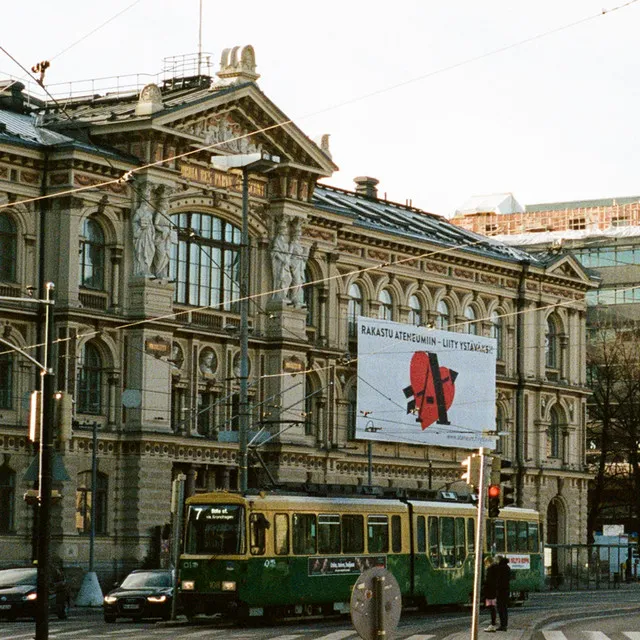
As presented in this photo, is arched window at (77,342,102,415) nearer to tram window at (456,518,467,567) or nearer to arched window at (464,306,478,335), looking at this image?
tram window at (456,518,467,567)

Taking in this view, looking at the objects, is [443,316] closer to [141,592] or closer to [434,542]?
[434,542]

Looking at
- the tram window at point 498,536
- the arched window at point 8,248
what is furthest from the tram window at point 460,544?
the arched window at point 8,248

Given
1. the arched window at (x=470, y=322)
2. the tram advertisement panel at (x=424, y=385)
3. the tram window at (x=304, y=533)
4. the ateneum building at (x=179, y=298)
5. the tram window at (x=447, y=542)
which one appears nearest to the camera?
the tram window at (x=304, y=533)

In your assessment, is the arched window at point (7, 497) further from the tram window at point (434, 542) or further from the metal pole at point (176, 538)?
the metal pole at point (176, 538)

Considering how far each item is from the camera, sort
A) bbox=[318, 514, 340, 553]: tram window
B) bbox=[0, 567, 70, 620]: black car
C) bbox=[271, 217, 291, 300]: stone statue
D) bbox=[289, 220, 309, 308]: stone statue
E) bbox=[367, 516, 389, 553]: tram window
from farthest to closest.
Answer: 1. bbox=[289, 220, 309, 308]: stone statue
2. bbox=[271, 217, 291, 300]: stone statue
3. bbox=[367, 516, 389, 553]: tram window
4. bbox=[318, 514, 340, 553]: tram window
5. bbox=[0, 567, 70, 620]: black car

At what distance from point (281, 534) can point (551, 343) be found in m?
45.8

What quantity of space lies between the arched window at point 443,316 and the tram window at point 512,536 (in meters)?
24.5

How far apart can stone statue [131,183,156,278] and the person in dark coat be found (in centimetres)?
2470

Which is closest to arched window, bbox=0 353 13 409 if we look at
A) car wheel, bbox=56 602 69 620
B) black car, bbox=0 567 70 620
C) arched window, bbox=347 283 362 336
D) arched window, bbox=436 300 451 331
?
black car, bbox=0 567 70 620

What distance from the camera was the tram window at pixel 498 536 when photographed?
5597cm

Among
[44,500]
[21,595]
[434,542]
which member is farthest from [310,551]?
[44,500]

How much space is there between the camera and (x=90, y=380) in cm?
6291

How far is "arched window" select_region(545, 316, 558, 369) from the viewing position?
8881cm

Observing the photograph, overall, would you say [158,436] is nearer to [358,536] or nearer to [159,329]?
[159,329]
